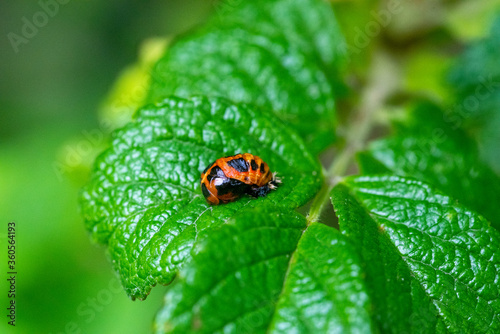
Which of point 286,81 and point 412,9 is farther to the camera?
point 412,9

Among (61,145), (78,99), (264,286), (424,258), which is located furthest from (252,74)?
(78,99)

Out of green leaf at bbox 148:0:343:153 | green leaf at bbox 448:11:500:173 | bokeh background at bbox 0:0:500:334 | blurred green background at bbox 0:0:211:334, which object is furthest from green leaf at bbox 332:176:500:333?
blurred green background at bbox 0:0:211:334

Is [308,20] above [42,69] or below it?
below

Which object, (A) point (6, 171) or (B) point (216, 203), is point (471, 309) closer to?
(B) point (216, 203)

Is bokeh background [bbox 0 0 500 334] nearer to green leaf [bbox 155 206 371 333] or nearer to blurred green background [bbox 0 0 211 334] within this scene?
blurred green background [bbox 0 0 211 334]

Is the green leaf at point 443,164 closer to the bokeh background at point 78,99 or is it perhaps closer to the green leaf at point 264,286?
the bokeh background at point 78,99

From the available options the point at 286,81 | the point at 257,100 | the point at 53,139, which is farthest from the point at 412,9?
the point at 53,139
